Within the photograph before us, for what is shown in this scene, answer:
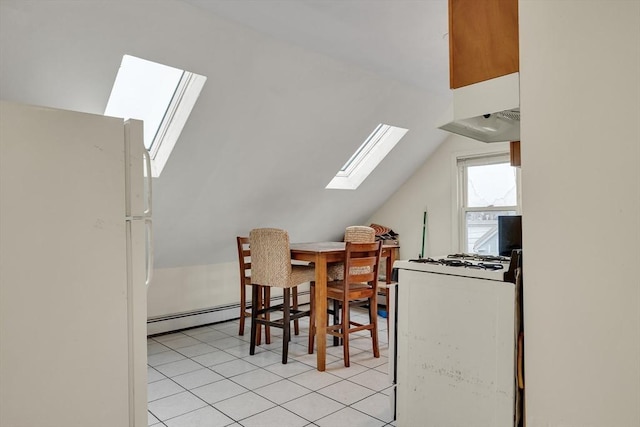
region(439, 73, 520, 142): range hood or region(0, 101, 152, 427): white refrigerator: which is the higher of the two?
region(439, 73, 520, 142): range hood

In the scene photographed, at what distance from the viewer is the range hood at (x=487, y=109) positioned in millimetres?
1812

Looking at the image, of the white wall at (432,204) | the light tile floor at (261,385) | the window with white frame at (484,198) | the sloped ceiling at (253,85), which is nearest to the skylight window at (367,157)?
the sloped ceiling at (253,85)

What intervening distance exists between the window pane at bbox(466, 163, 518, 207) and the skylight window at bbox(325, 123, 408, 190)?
1.01 m

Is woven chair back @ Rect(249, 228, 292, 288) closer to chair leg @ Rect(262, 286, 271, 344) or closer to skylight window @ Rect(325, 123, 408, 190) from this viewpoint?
chair leg @ Rect(262, 286, 271, 344)

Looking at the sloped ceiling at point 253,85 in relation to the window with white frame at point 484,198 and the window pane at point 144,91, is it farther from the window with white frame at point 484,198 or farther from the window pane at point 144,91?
the window with white frame at point 484,198

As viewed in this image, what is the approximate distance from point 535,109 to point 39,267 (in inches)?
73.9

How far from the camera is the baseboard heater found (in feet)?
13.3

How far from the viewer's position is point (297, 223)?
4.89 m

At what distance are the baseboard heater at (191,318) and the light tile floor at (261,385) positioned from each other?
0.13 m

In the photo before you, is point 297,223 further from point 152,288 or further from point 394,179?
point 152,288

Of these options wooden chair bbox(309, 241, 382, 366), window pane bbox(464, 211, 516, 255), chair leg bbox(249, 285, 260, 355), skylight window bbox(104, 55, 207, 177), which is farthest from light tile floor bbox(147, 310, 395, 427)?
window pane bbox(464, 211, 516, 255)

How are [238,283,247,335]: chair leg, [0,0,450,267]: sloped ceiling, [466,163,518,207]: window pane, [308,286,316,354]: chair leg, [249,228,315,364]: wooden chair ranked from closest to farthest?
[0,0,450,267]: sloped ceiling → [249,228,315,364]: wooden chair → [308,286,316,354]: chair leg → [238,283,247,335]: chair leg → [466,163,518,207]: window pane

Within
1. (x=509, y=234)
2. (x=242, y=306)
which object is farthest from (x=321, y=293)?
(x=509, y=234)

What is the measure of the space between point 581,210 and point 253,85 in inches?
90.9
